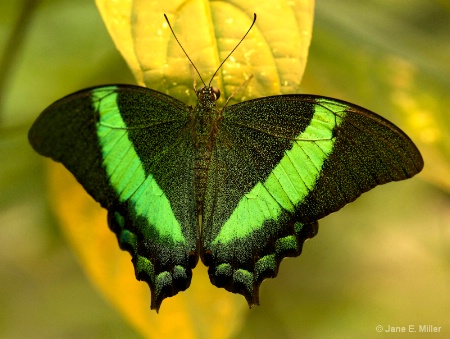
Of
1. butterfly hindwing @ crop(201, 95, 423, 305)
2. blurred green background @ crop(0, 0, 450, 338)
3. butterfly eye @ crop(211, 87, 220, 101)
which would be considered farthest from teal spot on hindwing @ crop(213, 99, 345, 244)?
blurred green background @ crop(0, 0, 450, 338)

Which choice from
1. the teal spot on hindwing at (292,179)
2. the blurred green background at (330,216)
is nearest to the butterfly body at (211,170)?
the teal spot on hindwing at (292,179)

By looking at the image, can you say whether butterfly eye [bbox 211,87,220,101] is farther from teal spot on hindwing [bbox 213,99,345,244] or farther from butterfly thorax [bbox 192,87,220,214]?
teal spot on hindwing [bbox 213,99,345,244]

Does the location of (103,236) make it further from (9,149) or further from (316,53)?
(316,53)

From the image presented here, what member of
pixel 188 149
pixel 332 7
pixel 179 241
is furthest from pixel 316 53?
pixel 179 241

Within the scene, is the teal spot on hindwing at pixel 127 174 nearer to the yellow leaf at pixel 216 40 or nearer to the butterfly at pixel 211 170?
the butterfly at pixel 211 170

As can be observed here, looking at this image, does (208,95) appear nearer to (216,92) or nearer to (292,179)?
(216,92)

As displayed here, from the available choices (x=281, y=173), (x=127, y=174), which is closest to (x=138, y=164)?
(x=127, y=174)
